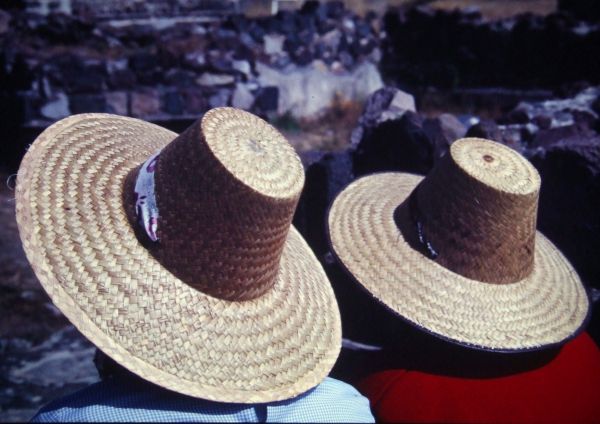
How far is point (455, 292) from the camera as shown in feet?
7.80

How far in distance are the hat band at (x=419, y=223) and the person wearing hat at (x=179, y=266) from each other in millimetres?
864

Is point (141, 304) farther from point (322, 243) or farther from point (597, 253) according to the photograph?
point (597, 253)

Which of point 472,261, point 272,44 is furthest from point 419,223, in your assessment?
point 272,44

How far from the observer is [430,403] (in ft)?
6.79

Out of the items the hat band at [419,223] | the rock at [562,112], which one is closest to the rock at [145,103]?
the rock at [562,112]

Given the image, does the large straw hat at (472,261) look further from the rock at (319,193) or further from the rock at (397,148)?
the rock at (397,148)

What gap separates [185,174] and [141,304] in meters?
0.42

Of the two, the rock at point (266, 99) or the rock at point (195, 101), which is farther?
the rock at point (266, 99)

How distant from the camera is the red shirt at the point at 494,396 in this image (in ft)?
6.68

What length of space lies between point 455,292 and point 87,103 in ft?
20.5

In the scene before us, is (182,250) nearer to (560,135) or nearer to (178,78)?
(560,135)

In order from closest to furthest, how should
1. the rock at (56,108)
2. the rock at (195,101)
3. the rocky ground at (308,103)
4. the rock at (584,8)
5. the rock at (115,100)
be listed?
the rocky ground at (308,103) → the rock at (56,108) → the rock at (115,100) → the rock at (195,101) → the rock at (584,8)

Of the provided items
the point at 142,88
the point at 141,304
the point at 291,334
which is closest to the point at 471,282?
the point at 291,334

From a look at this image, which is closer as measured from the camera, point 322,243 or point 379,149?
point 322,243
